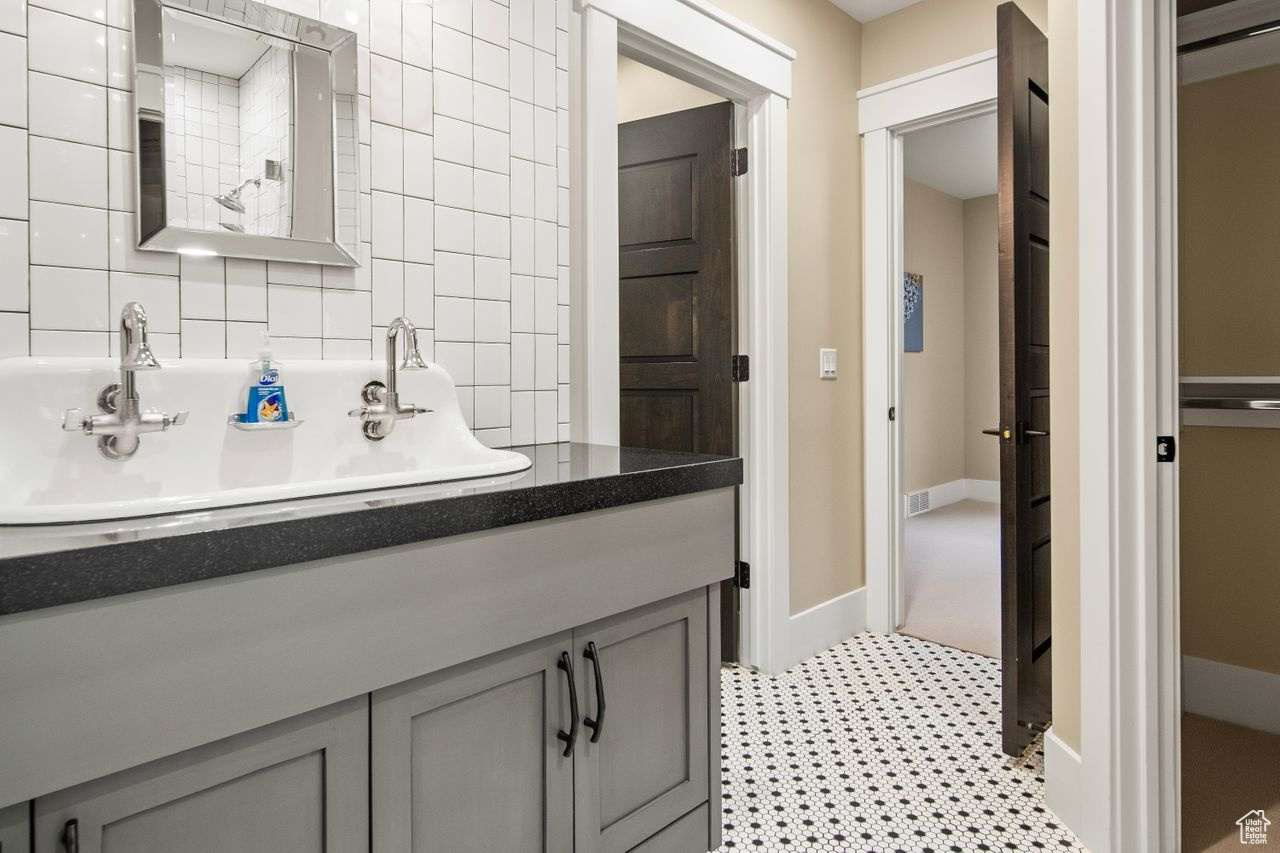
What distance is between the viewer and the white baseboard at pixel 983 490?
6.27 meters

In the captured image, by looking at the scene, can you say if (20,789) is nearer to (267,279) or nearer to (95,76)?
(267,279)

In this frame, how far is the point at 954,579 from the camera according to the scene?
3.86 metres

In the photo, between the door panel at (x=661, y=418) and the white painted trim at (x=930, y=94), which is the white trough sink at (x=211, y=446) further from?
the white painted trim at (x=930, y=94)

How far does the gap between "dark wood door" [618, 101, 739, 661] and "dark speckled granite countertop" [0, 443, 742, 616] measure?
4.57 ft

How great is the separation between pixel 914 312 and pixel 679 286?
359cm

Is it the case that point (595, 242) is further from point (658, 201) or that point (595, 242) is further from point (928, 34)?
point (928, 34)

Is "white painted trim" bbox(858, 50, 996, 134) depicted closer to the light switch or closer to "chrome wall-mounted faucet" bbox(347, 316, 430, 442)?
the light switch

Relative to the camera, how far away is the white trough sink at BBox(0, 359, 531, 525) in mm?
1025

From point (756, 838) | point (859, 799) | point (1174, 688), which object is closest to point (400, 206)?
point (756, 838)

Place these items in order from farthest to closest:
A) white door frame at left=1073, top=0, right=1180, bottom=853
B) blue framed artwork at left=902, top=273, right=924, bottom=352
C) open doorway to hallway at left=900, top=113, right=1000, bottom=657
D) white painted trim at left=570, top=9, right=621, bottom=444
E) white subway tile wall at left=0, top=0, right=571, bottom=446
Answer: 1. blue framed artwork at left=902, top=273, right=924, bottom=352
2. open doorway to hallway at left=900, top=113, right=1000, bottom=657
3. white painted trim at left=570, top=9, right=621, bottom=444
4. white door frame at left=1073, top=0, right=1180, bottom=853
5. white subway tile wall at left=0, top=0, right=571, bottom=446

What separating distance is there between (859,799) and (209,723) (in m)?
1.55

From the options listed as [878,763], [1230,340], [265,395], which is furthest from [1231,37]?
[265,395]

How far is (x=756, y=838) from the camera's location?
66.4 inches

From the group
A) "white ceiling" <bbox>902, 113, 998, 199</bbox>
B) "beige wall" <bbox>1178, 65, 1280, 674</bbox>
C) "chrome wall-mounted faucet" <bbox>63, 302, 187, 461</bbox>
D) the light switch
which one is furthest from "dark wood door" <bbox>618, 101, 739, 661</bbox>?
"white ceiling" <bbox>902, 113, 998, 199</bbox>
